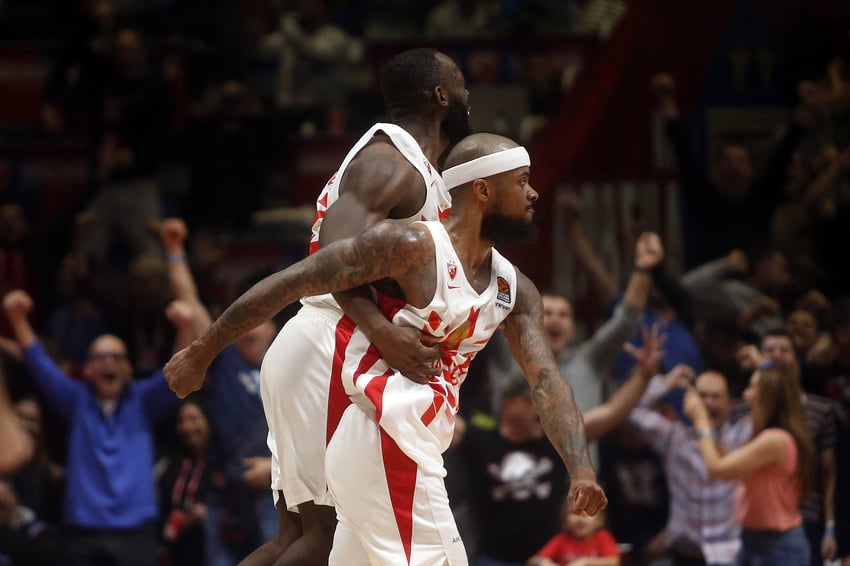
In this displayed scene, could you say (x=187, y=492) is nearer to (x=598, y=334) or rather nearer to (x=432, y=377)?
(x=598, y=334)

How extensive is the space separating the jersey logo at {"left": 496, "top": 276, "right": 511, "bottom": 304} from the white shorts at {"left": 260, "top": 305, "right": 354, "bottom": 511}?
0.53 metres

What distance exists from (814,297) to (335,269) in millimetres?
4884

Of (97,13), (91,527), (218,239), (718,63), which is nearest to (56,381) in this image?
(91,527)

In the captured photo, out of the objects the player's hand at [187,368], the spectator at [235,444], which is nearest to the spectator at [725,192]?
the spectator at [235,444]

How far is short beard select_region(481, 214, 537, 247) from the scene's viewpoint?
15.5ft

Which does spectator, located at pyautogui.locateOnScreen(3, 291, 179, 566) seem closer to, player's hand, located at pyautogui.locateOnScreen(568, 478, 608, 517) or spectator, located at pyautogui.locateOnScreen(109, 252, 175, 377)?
spectator, located at pyautogui.locateOnScreen(109, 252, 175, 377)

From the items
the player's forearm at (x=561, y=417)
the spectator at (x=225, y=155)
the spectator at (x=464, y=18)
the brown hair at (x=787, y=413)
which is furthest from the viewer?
the spectator at (x=464, y=18)

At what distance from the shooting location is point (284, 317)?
827 cm

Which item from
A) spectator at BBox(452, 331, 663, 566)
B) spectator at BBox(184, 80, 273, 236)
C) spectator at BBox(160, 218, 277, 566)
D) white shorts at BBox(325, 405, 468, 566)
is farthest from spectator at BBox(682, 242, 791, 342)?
white shorts at BBox(325, 405, 468, 566)

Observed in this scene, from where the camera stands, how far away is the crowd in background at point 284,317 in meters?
7.78

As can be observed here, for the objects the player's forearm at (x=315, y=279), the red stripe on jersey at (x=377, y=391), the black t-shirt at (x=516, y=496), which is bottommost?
the black t-shirt at (x=516, y=496)

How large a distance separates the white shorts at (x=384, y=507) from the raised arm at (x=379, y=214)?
0.82 feet

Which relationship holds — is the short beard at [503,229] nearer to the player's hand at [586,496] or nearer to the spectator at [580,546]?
the player's hand at [586,496]

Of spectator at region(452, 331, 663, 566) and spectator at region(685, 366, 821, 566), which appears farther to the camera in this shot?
spectator at region(452, 331, 663, 566)
